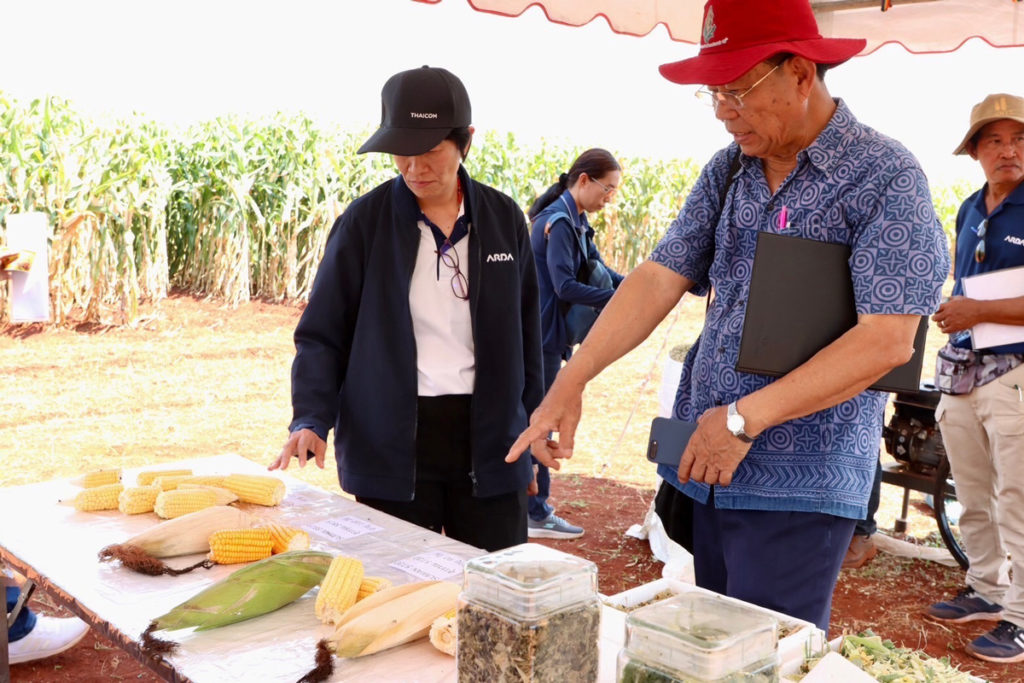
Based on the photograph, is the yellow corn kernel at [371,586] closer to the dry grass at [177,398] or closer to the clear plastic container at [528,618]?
the clear plastic container at [528,618]

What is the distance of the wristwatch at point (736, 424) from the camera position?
1.85 m

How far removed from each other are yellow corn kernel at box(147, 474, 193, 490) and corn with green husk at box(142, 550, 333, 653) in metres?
0.71

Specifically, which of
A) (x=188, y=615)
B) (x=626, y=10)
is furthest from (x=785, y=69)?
(x=626, y=10)

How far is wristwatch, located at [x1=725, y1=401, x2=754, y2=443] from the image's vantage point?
1.85 meters

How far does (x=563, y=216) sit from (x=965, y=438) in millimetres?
2366

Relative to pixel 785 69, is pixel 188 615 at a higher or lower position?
lower

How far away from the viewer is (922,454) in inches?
199

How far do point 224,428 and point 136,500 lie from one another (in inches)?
221

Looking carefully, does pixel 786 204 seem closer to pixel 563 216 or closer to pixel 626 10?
pixel 626 10

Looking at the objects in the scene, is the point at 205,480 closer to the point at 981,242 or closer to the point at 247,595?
the point at 247,595

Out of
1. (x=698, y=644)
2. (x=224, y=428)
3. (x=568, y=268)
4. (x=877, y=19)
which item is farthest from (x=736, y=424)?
(x=224, y=428)

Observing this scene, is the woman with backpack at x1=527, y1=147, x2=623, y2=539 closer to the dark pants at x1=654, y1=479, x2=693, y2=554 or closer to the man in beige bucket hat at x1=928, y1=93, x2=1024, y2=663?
the man in beige bucket hat at x1=928, y1=93, x2=1024, y2=663

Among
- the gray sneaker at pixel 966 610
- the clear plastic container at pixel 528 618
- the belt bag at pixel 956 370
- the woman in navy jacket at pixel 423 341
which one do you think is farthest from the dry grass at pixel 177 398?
the clear plastic container at pixel 528 618

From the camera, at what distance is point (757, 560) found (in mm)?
2041
